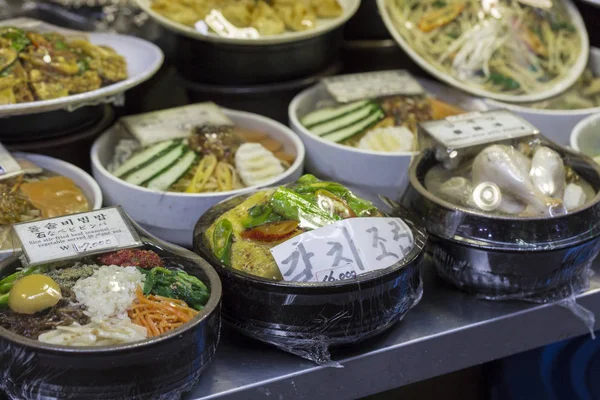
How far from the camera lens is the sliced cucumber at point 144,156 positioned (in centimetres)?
227

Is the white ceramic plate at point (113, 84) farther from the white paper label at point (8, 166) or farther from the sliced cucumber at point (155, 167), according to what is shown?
the sliced cucumber at point (155, 167)

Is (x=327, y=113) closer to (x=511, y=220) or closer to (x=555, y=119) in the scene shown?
(x=555, y=119)

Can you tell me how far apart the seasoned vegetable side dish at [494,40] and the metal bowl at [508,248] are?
3.31 ft

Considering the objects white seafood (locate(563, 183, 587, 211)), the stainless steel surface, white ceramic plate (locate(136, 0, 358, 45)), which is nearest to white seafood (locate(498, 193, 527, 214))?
white seafood (locate(563, 183, 587, 211))

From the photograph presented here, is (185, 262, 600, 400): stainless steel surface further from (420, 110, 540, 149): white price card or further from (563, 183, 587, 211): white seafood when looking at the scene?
(420, 110, 540, 149): white price card

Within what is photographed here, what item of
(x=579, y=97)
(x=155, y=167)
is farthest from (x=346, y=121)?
(x=579, y=97)

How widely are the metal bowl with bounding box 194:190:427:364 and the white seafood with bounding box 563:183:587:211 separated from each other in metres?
0.48

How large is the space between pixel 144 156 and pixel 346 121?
0.70 m

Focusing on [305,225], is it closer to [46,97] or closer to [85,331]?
[85,331]

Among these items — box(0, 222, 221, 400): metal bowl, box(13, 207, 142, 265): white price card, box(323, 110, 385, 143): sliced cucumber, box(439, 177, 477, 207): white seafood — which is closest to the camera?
box(0, 222, 221, 400): metal bowl

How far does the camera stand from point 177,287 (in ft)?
5.19

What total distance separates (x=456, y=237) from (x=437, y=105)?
1007 mm

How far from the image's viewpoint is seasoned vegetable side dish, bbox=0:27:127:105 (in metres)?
2.17

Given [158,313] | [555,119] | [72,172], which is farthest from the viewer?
[555,119]
